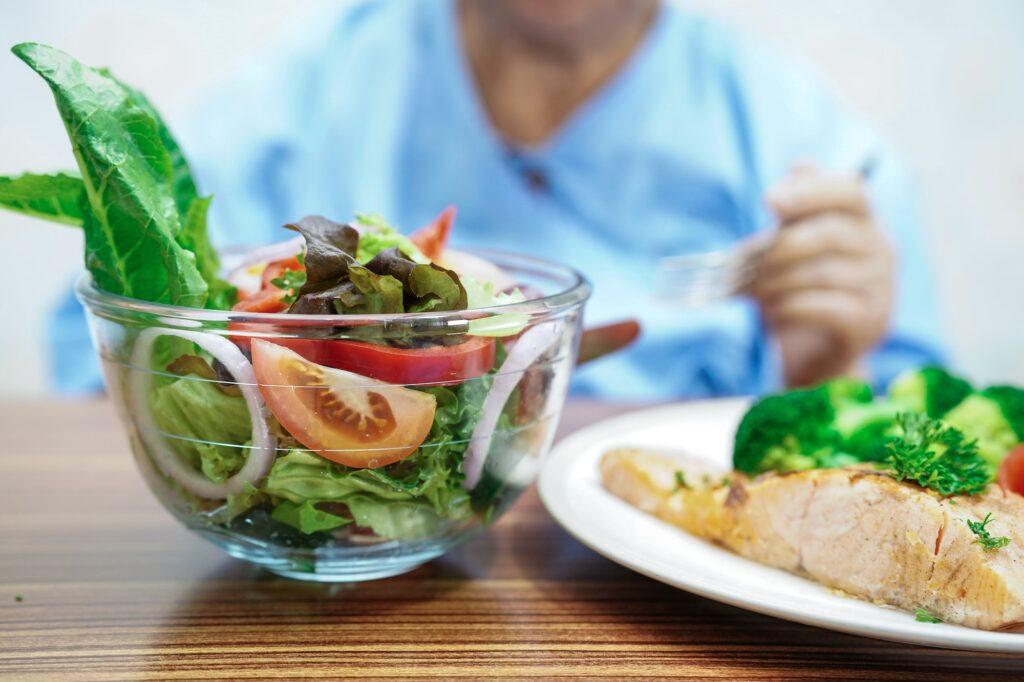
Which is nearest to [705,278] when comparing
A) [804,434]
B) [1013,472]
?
[804,434]

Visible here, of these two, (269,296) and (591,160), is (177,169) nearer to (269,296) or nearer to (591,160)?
(269,296)

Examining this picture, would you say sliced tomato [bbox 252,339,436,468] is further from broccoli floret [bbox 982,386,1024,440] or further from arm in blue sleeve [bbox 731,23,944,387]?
arm in blue sleeve [bbox 731,23,944,387]

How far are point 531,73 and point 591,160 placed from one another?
→ 324mm

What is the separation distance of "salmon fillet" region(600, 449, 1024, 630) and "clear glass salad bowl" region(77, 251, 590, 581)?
0.21 metres

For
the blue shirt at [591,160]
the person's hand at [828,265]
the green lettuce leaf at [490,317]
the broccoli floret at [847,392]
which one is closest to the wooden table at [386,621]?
the green lettuce leaf at [490,317]

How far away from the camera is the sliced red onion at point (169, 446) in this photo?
67 cm

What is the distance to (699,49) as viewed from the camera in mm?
2643

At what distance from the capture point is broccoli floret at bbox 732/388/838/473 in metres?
0.97

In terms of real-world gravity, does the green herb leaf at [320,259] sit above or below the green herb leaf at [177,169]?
below

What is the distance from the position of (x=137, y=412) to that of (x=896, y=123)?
9.86ft

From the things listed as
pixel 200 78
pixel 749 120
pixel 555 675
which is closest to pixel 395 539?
pixel 555 675

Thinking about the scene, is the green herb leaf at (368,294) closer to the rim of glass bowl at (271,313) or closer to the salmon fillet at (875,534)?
the rim of glass bowl at (271,313)

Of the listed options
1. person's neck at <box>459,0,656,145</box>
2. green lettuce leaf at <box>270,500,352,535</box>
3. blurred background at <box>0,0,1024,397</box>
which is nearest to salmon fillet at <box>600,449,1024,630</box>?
green lettuce leaf at <box>270,500,352,535</box>

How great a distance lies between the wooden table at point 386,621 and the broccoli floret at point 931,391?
1.37 feet
